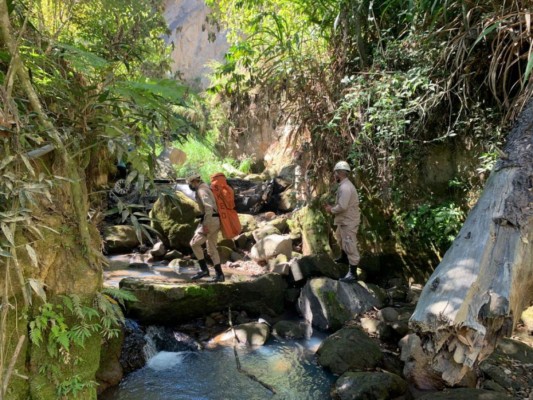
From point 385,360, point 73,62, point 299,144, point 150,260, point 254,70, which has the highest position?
point 254,70

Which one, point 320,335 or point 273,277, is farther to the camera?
point 273,277

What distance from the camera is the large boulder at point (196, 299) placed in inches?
212

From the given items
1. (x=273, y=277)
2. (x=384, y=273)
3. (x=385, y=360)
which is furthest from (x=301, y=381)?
(x=384, y=273)

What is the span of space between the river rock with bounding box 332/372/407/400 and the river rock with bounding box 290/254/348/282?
236cm

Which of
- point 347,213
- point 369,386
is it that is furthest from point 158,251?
point 369,386

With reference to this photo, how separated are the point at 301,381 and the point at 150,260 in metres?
→ 5.12

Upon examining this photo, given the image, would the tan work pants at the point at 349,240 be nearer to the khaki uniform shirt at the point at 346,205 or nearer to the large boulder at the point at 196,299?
the khaki uniform shirt at the point at 346,205

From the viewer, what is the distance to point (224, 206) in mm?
6316

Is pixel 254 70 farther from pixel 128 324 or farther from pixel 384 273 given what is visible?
pixel 128 324

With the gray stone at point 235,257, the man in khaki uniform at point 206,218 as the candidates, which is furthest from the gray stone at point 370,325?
the gray stone at point 235,257

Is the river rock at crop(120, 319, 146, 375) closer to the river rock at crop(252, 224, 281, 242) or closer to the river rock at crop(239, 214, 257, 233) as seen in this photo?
the river rock at crop(252, 224, 281, 242)

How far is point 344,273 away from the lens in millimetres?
6668

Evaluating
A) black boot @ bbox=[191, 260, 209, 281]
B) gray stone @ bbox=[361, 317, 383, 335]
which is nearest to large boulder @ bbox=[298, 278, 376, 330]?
gray stone @ bbox=[361, 317, 383, 335]

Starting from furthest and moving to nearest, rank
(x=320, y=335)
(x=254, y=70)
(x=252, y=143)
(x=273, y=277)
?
(x=252, y=143), (x=254, y=70), (x=273, y=277), (x=320, y=335)
